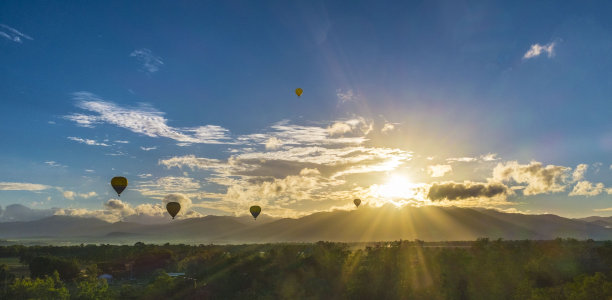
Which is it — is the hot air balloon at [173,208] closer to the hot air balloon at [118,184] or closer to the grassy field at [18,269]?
the hot air balloon at [118,184]

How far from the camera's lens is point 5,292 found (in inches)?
1254

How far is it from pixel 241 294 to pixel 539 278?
31947mm

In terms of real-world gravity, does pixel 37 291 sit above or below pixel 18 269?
above

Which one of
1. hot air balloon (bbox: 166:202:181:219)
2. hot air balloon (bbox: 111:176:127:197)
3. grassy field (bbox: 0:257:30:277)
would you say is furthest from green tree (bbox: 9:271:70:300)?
grassy field (bbox: 0:257:30:277)

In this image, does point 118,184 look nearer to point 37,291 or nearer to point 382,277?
point 37,291

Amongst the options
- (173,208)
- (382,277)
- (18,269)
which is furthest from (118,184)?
(18,269)

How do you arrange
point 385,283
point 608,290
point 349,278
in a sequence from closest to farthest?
point 608,290 → point 385,283 → point 349,278

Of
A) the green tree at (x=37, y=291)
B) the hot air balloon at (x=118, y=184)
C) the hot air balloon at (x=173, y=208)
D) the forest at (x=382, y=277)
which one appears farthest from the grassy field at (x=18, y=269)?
the green tree at (x=37, y=291)

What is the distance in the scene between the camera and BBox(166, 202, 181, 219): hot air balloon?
101m

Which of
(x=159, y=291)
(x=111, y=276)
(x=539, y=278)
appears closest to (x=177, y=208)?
(x=111, y=276)

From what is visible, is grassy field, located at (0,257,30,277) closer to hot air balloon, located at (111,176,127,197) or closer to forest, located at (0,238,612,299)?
hot air balloon, located at (111,176,127,197)

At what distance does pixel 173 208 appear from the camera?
10206 cm

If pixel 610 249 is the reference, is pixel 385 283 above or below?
below

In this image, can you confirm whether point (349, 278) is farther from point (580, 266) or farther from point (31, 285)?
point (31, 285)
